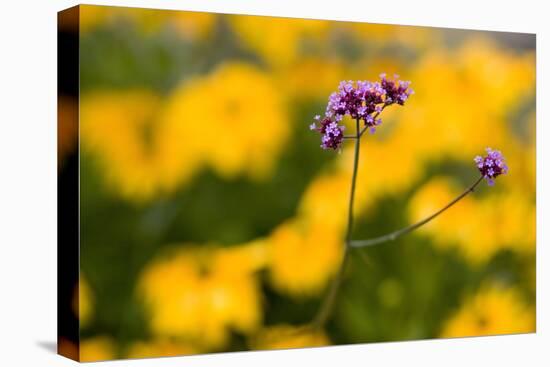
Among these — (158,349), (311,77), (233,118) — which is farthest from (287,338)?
(311,77)

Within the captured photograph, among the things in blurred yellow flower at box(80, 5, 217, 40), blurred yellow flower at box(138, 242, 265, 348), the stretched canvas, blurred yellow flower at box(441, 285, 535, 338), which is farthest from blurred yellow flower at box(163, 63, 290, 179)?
blurred yellow flower at box(441, 285, 535, 338)

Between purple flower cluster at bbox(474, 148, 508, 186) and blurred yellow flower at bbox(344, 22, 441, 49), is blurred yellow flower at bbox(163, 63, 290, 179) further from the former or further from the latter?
purple flower cluster at bbox(474, 148, 508, 186)

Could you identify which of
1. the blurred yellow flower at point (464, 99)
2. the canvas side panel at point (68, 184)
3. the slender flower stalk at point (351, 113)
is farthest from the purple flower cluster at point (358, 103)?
the canvas side panel at point (68, 184)

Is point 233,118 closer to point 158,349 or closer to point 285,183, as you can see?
point 285,183

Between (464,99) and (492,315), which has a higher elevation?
(464,99)

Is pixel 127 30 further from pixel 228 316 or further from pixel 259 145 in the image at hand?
pixel 228 316
